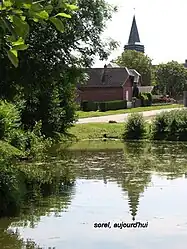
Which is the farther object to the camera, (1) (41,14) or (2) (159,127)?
(2) (159,127)

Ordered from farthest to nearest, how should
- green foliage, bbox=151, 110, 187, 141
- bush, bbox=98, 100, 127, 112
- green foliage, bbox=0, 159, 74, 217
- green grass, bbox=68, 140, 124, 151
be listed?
bush, bbox=98, 100, 127, 112 → green foliage, bbox=151, 110, 187, 141 → green grass, bbox=68, 140, 124, 151 → green foliage, bbox=0, 159, 74, 217

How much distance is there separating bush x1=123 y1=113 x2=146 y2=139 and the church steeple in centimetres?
8523

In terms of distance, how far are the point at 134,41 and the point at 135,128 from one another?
8756 cm

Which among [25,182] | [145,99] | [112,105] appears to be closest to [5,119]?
[25,182]

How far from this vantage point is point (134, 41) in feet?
391

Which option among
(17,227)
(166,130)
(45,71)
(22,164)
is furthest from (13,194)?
(166,130)

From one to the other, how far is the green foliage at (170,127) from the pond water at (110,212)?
12242mm

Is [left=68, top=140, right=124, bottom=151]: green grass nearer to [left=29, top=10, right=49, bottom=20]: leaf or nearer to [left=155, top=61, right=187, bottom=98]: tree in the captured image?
[left=29, top=10, right=49, bottom=20]: leaf

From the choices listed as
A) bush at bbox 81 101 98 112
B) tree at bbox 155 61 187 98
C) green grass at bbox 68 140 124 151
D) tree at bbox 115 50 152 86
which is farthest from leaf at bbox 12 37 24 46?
tree at bbox 115 50 152 86

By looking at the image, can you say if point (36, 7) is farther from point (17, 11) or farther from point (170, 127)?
point (170, 127)

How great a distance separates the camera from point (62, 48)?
1512 centimetres

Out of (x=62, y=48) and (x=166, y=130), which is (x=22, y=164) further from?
(x=166, y=130)

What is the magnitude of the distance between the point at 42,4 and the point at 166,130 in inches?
1267

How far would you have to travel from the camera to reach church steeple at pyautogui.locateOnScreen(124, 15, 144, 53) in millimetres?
118463
